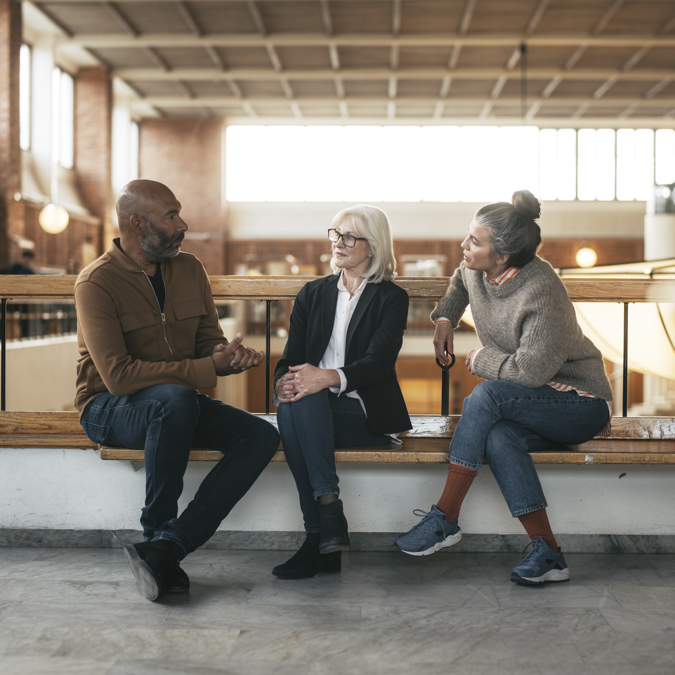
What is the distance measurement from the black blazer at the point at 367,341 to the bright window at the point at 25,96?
9992mm

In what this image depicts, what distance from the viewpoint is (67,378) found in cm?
700

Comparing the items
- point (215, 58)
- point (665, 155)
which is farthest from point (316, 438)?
point (665, 155)

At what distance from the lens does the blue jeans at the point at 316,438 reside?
73.8 inches

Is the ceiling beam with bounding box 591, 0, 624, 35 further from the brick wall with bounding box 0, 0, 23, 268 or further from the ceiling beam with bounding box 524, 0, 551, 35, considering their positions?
the brick wall with bounding box 0, 0, 23, 268

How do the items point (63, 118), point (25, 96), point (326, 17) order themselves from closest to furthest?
1. point (326, 17)
2. point (25, 96)
3. point (63, 118)

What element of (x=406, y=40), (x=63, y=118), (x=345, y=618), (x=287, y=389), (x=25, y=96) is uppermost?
(x=406, y=40)

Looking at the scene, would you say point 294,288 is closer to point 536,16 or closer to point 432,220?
point 536,16

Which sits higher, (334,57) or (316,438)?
(334,57)

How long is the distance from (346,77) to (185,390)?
1152 centimetres

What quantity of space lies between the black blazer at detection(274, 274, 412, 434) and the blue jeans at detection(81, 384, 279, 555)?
22cm

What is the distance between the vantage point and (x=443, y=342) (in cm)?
218

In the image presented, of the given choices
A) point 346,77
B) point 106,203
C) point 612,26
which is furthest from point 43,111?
point 612,26

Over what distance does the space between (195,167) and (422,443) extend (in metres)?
14.7

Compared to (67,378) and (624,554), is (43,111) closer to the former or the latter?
(67,378)
